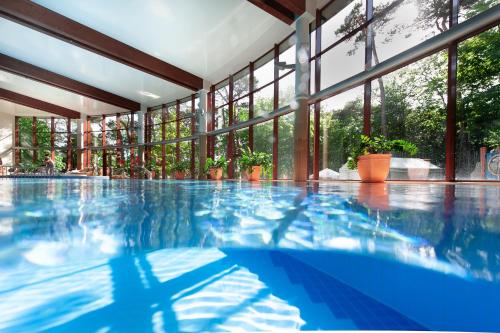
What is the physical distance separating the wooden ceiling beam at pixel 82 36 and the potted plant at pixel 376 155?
8.93 meters

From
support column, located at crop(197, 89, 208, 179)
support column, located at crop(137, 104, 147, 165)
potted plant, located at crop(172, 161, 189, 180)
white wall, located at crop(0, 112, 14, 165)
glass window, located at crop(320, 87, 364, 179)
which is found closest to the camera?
glass window, located at crop(320, 87, 364, 179)

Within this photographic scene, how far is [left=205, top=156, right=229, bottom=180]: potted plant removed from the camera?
12406 millimetres

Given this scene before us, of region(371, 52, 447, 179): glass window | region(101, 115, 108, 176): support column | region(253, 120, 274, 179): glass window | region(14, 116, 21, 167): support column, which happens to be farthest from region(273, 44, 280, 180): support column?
region(14, 116, 21, 167): support column

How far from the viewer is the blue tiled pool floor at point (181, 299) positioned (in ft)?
1.51

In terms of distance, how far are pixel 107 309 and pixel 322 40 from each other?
9474 millimetres

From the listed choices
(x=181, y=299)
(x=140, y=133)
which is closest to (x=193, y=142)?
(x=140, y=133)

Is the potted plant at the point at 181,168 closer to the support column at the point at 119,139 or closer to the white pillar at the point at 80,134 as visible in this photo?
the support column at the point at 119,139

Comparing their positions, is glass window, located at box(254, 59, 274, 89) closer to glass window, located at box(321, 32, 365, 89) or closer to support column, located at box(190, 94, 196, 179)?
glass window, located at box(321, 32, 365, 89)

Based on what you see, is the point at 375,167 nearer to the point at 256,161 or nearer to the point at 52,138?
the point at 256,161

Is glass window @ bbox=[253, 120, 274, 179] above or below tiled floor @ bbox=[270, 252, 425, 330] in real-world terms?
above

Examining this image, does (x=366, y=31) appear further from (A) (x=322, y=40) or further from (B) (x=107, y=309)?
(B) (x=107, y=309)

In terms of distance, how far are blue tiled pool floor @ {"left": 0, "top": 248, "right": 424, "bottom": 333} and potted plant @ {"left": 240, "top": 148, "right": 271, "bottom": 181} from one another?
8995 millimetres

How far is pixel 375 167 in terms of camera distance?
5.87 m

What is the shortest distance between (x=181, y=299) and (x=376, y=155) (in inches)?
230
